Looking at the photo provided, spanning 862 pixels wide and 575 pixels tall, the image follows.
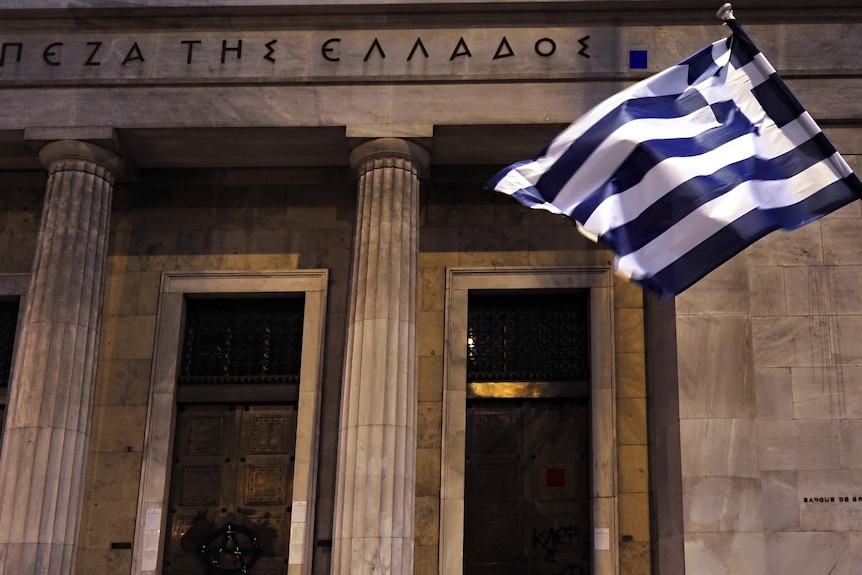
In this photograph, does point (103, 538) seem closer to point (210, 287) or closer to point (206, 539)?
point (206, 539)

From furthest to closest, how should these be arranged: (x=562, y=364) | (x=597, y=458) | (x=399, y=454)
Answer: (x=562, y=364), (x=597, y=458), (x=399, y=454)

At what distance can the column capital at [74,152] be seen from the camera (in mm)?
18578

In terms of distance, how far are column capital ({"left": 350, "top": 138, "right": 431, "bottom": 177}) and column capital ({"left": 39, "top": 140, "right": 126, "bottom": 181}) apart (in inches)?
163

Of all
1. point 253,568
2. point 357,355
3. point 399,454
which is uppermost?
point 357,355

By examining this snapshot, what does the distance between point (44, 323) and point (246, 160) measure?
179 inches

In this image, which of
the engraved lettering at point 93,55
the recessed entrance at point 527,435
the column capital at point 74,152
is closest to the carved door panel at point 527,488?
the recessed entrance at point 527,435

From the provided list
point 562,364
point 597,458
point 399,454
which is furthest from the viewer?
point 562,364

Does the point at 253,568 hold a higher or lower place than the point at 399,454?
lower

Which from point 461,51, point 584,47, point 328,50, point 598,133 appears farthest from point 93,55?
point 598,133

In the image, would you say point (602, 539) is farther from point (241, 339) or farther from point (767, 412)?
point (241, 339)

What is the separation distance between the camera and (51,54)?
62.4ft

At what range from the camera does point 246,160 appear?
20000 millimetres

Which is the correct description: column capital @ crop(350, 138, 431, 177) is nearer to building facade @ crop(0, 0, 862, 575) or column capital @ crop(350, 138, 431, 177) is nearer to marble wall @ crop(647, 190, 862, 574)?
building facade @ crop(0, 0, 862, 575)

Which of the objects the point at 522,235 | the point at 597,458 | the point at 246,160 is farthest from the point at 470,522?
the point at 246,160
